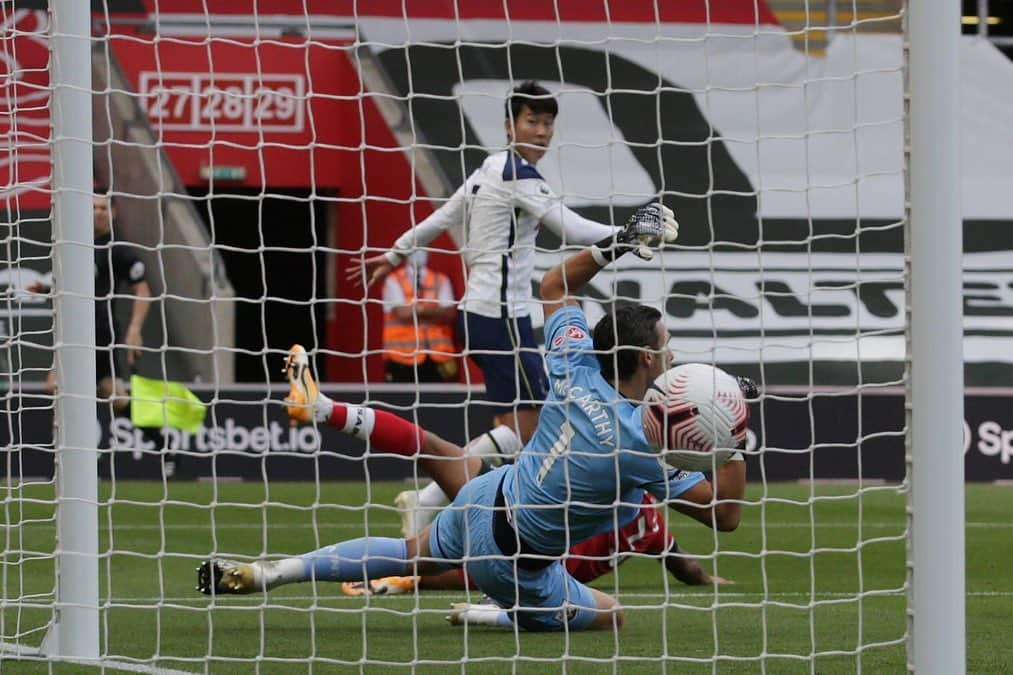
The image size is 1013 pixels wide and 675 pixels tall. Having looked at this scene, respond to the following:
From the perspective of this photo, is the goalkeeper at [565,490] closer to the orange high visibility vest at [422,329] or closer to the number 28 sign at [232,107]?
the orange high visibility vest at [422,329]

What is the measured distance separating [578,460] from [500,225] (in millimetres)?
2634

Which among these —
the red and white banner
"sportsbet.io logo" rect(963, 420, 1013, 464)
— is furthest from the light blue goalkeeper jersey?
"sportsbet.io logo" rect(963, 420, 1013, 464)

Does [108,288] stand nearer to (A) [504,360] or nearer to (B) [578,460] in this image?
(A) [504,360]

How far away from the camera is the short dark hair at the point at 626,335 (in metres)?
5.09

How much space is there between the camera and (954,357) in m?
4.11

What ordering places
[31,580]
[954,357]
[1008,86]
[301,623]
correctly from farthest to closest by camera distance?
[1008,86] < [31,580] < [301,623] < [954,357]

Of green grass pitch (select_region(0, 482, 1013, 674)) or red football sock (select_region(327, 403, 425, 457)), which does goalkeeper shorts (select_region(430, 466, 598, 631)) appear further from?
red football sock (select_region(327, 403, 425, 457))

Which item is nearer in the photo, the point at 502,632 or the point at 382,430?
the point at 502,632

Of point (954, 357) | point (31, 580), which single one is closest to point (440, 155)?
point (31, 580)

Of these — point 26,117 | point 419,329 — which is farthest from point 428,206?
point 26,117

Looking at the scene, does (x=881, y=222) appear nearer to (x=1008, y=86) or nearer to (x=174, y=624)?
(x=1008, y=86)

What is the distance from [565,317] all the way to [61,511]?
175 cm

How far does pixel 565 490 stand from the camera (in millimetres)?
5281

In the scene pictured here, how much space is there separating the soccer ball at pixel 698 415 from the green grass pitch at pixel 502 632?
0.22 m
